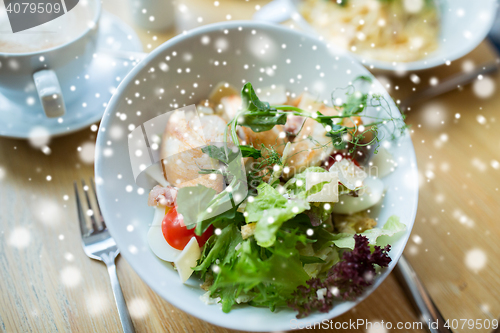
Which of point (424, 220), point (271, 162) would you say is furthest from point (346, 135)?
point (424, 220)

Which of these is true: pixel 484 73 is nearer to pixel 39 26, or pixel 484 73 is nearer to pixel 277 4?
pixel 277 4

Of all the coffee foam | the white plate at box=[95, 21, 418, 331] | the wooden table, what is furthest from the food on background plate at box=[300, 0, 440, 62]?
the coffee foam

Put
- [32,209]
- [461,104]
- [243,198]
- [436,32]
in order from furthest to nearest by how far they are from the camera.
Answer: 1. [436,32]
2. [461,104]
3. [32,209]
4. [243,198]
